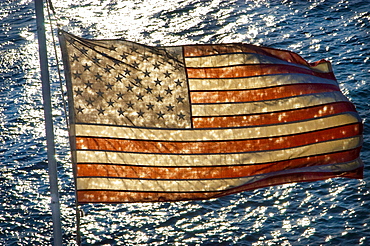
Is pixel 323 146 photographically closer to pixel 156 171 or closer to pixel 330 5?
pixel 156 171

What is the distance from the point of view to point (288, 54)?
19859mm

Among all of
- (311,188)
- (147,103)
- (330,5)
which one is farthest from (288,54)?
(330,5)

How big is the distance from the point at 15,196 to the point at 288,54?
2517 cm

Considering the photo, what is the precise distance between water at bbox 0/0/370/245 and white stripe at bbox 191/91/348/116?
1390 cm

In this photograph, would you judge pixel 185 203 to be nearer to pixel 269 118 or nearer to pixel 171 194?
pixel 171 194

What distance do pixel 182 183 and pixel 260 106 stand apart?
393cm

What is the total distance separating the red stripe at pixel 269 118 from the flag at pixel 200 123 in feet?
0.12

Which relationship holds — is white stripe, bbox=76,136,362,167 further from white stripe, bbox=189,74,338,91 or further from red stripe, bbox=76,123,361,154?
white stripe, bbox=189,74,338,91

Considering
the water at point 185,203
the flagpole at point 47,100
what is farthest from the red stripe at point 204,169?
the water at point 185,203

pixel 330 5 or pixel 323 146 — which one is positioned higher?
pixel 330 5

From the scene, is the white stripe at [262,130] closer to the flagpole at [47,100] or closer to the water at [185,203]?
the flagpole at [47,100]

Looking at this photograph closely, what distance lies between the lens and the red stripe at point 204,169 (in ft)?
59.4

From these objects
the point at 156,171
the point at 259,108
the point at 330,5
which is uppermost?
the point at 330,5

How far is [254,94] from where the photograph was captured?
756 inches
